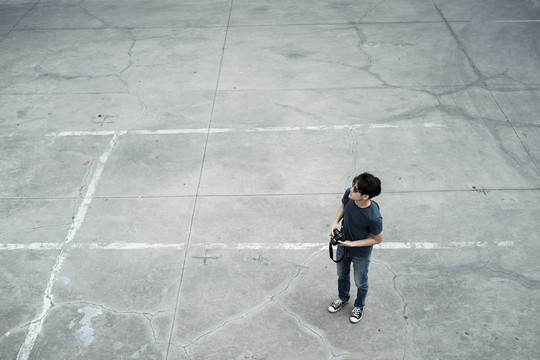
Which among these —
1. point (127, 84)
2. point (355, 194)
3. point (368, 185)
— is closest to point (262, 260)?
point (355, 194)

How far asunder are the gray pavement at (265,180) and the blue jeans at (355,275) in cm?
27

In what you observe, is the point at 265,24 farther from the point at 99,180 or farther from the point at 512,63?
the point at 99,180

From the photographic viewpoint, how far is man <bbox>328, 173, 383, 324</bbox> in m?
4.04

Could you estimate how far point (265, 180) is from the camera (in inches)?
269

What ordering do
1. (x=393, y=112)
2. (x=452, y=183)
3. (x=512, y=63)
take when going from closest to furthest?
1. (x=452, y=183)
2. (x=393, y=112)
3. (x=512, y=63)

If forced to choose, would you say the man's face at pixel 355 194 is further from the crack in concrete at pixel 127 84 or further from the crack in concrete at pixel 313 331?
the crack in concrete at pixel 127 84

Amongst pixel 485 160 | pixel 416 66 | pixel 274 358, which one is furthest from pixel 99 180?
pixel 416 66

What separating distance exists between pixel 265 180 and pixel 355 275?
2.53 m

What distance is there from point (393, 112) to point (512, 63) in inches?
121

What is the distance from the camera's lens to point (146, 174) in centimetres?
698

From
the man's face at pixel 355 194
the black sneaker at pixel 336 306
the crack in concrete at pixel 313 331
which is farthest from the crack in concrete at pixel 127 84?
the man's face at pixel 355 194

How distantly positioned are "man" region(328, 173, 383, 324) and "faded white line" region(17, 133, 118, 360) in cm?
325

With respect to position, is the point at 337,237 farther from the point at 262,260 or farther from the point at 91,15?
the point at 91,15

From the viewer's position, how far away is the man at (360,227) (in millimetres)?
4039
